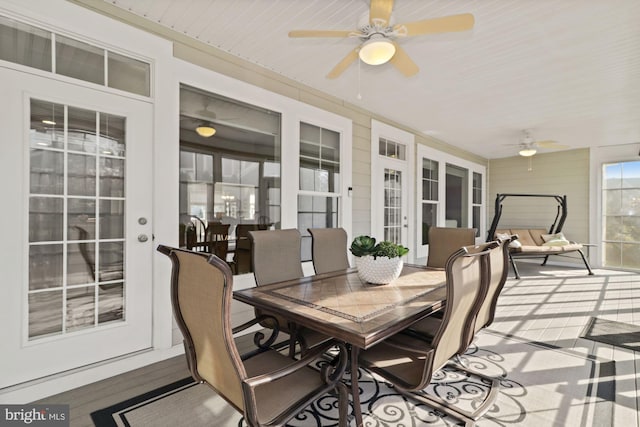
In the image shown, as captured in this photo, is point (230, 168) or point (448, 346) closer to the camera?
point (448, 346)

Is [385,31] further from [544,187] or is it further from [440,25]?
[544,187]

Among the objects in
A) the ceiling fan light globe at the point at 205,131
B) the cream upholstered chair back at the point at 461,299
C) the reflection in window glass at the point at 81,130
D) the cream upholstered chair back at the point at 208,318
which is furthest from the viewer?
the ceiling fan light globe at the point at 205,131

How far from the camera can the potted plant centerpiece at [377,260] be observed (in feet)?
6.98

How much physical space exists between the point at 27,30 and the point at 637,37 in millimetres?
4718

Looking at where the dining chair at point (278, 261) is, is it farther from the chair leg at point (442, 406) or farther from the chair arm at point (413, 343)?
the chair leg at point (442, 406)

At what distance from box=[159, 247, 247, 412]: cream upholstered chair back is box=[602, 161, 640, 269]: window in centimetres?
865

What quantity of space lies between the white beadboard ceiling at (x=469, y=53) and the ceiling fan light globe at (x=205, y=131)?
770 mm

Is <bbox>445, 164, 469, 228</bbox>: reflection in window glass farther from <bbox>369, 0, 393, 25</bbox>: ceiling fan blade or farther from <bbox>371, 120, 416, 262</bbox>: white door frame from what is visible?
<bbox>369, 0, 393, 25</bbox>: ceiling fan blade

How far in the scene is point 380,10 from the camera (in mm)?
1954

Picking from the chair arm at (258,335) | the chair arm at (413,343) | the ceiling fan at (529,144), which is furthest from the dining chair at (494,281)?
the ceiling fan at (529,144)

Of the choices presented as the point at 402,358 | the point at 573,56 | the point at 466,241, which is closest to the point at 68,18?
the point at 402,358

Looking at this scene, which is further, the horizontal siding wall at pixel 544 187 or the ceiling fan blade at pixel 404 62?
the horizontal siding wall at pixel 544 187

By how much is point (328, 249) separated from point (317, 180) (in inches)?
53.2

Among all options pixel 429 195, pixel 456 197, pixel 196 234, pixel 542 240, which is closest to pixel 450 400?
pixel 196 234
